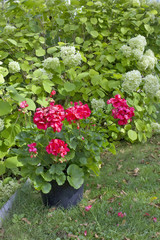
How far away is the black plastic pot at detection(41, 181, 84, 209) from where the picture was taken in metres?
2.05

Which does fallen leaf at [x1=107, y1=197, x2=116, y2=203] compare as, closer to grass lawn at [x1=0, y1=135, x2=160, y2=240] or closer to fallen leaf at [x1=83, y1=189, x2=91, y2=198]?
grass lawn at [x1=0, y1=135, x2=160, y2=240]

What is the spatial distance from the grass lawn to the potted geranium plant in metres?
0.16

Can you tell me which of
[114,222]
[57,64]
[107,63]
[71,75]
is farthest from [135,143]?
[114,222]

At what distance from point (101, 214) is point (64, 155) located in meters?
0.52

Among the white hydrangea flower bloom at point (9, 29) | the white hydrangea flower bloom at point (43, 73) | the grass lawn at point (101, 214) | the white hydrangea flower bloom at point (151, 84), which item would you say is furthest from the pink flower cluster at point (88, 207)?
the white hydrangea flower bloom at point (9, 29)

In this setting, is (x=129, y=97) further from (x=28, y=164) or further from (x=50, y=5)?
(x=28, y=164)

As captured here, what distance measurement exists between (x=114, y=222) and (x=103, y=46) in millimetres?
2368

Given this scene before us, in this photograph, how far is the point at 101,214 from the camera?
195 centimetres

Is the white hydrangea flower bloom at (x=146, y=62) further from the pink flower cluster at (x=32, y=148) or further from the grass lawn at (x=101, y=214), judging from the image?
the pink flower cluster at (x=32, y=148)

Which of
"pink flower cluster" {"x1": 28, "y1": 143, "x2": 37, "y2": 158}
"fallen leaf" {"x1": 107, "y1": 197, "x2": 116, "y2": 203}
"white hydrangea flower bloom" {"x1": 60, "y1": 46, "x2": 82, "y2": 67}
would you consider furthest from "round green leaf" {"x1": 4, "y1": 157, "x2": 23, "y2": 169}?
"white hydrangea flower bloom" {"x1": 60, "y1": 46, "x2": 82, "y2": 67}

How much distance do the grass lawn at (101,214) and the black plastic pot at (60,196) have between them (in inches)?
2.1

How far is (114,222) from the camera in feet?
6.10

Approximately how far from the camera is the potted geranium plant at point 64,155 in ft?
6.07

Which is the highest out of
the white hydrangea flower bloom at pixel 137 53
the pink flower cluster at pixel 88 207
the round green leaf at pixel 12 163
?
the white hydrangea flower bloom at pixel 137 53
